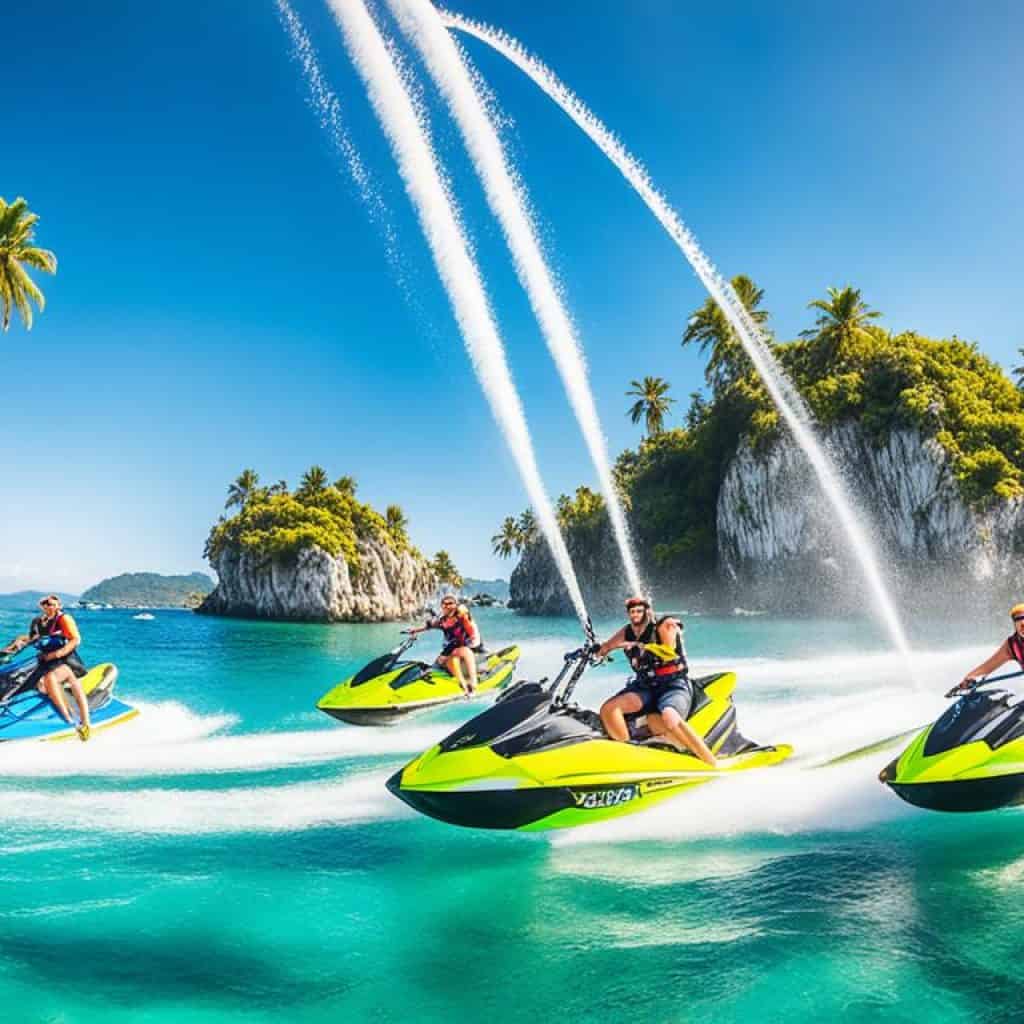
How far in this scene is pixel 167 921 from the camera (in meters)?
5.60

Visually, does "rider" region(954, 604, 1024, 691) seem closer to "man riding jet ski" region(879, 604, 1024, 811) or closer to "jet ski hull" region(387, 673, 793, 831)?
"man riding jet ski" region(879, 604, 1024, 811)

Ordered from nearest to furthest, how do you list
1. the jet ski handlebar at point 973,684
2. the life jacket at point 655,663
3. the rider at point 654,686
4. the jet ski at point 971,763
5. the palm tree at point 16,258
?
the jet ski at point 971,763 → the jet ski handlebar at point 973,684 → the rider at point 654,686 → the life jacket at point 655,663 → the palm tree at point 16,258

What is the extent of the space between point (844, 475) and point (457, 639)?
46.4m

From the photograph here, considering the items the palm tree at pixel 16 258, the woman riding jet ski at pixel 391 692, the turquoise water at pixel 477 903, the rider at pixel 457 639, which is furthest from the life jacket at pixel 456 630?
the palm tree at pixel 16 258

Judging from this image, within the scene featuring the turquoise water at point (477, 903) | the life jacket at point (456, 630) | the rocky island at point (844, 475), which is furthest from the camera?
the rocky island at point (844, 475)

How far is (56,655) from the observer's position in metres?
10.6

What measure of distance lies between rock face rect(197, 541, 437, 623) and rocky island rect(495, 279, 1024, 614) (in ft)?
105

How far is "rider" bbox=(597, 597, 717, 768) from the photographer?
23.6ft

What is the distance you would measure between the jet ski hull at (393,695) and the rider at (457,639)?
0.61ft

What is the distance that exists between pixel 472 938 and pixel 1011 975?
10.9ft

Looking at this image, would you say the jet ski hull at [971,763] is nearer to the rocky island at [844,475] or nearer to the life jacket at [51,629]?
the life jacket at [51,629]

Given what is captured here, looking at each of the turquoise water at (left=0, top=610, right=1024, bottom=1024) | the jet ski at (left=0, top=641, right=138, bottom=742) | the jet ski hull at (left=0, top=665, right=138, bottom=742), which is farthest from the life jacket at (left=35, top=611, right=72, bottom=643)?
the turquoise water at (left=0, top=610, right=1024, bottom=1024)

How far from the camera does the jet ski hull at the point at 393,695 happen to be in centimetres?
1258

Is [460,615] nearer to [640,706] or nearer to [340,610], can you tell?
[640,706]
